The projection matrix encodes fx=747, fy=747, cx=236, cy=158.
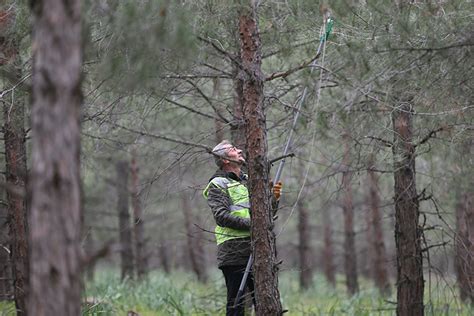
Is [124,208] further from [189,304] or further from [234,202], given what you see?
[234,202]

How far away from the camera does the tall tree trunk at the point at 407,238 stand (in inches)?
293

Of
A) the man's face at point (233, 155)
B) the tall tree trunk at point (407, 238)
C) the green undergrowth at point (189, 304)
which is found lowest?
the green undergrowth at point (189, 304)

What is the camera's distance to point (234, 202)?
6.45m

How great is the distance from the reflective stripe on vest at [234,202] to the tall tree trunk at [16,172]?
6.19 ft

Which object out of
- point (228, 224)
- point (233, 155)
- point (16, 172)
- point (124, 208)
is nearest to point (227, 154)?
point (233, 155)

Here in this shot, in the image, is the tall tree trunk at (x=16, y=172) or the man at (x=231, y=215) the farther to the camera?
the tall tree trunk at (x=16, y=172)

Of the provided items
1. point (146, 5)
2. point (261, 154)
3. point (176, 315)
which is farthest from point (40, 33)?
point (176, 315)

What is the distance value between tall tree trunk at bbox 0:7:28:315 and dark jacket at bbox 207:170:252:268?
1874mm

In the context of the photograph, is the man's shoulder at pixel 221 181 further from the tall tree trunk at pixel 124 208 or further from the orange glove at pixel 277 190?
the tall tree trunk at pixel 124 208

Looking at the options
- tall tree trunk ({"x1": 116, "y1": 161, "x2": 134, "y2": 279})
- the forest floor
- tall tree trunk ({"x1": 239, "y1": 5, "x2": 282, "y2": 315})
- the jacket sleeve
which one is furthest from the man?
tall tree trunk ({"x1": 116, "y1": 161, "x2": 134, "y2": 279})

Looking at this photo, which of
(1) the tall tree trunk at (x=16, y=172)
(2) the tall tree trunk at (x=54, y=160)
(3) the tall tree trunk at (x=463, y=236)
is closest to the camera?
(2) the tall tree trunk at (x=54, y=160)

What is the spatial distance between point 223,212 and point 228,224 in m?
0.11

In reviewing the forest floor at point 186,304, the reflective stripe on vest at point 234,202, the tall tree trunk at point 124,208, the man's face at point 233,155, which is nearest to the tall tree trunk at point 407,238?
the forest floor at point 186,304

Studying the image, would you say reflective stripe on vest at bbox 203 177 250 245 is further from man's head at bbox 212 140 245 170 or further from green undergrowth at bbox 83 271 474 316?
green undergrowth at bbox 83 271 474 316
